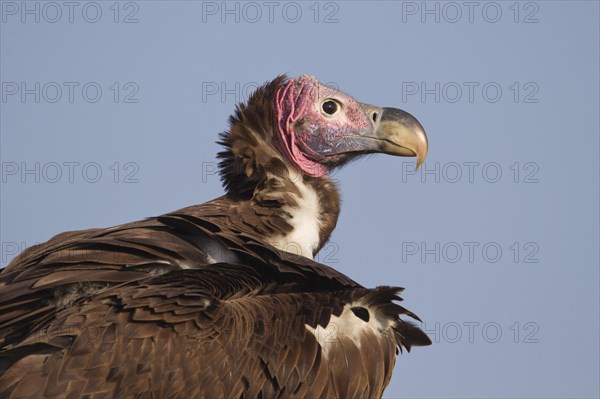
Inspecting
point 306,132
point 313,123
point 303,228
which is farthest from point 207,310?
point 313,123

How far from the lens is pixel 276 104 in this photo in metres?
9.23

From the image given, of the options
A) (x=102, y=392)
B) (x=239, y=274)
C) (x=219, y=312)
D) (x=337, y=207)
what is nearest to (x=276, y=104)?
(x=337, y=207)

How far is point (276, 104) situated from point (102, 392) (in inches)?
144

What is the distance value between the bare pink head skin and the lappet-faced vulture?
1.71 feet

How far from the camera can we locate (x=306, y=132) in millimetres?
9406

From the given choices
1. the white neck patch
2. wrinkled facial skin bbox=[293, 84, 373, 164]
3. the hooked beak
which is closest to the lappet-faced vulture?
the white neck patch

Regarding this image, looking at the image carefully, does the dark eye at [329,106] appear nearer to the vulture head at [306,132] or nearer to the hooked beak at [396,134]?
the vulture head at [306,132]

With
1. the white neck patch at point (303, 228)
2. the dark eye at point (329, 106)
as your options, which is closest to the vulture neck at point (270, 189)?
the white neck patch at point (303, 228)

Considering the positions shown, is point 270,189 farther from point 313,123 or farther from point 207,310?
point 207,310

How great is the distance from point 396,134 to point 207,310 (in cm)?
318

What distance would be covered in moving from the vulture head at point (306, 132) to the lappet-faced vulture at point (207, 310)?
0.07 m

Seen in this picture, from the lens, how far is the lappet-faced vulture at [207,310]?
6.23 m

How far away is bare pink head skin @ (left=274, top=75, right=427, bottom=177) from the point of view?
916cm

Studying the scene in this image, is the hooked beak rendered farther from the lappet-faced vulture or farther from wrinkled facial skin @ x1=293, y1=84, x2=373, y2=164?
the lappet-faced vulture
